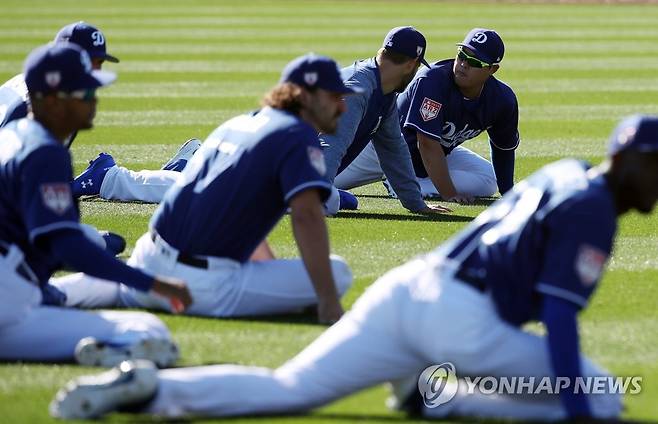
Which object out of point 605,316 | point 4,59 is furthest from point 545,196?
point 4,59

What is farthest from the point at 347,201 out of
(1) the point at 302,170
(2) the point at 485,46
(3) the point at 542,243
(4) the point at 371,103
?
(3) the point at 542,243

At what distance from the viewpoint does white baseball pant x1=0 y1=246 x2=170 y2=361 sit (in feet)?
17.5

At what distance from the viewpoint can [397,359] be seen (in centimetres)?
462

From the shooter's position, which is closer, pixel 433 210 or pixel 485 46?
Answer: pixel 433 210

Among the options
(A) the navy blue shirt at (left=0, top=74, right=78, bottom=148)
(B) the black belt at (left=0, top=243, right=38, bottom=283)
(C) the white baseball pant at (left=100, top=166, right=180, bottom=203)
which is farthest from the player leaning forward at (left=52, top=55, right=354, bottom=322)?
(C) the white baseball pant at (left=100, top=166, right=180, bottom=203)

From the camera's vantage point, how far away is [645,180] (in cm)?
445

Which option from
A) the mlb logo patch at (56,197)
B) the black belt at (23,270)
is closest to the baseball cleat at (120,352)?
the black belt at (23,270)

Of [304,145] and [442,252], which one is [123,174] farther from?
[442,252]

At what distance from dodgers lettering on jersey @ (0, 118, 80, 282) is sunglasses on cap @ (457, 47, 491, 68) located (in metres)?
5.08

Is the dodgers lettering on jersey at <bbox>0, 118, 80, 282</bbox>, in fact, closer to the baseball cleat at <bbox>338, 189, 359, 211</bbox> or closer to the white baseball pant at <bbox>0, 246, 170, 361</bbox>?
the white baseball pant at <bbox>0, 246, 170, 361</bbox>

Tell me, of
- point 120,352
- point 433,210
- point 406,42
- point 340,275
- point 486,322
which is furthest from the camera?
point 433,210

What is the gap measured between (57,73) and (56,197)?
1.86 ft

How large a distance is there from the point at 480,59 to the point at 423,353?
5700mm

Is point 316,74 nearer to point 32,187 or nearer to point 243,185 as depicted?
point 243,185
